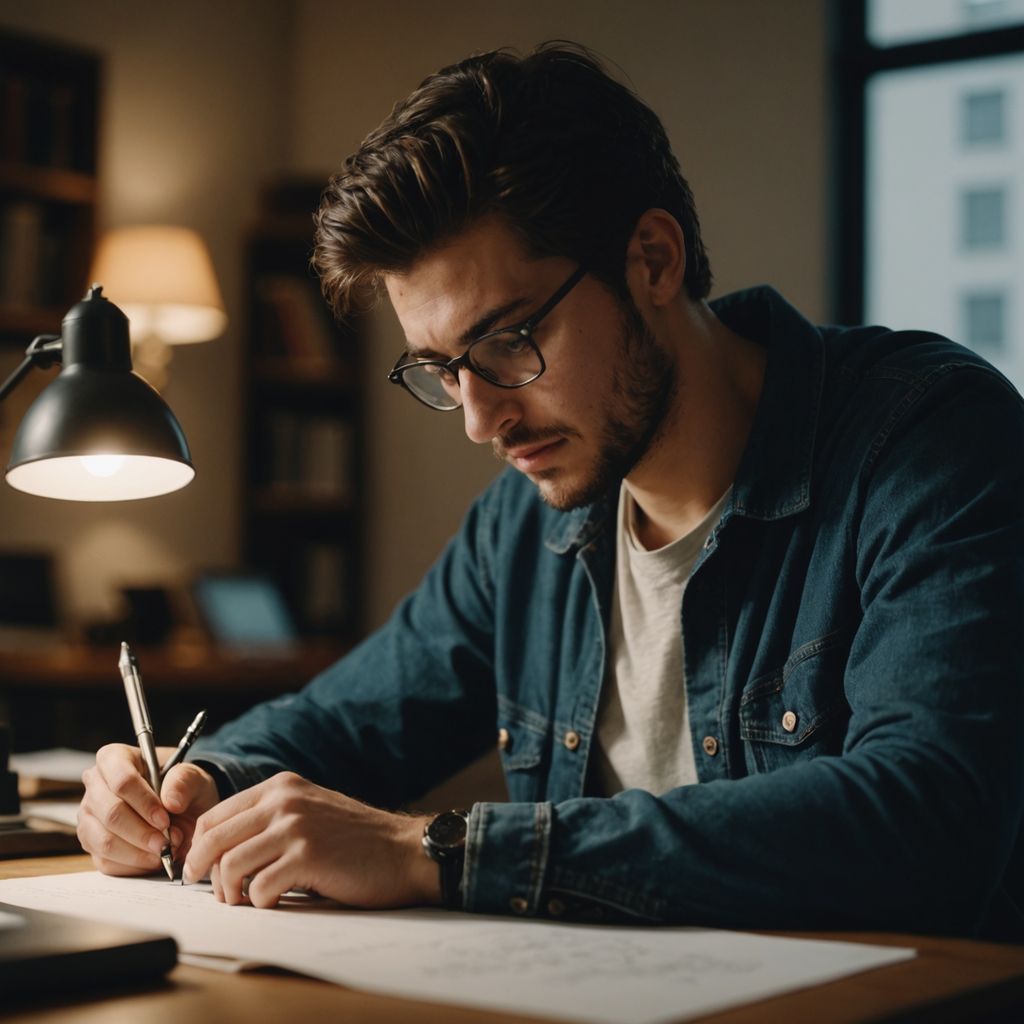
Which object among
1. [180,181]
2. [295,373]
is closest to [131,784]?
[295,373]

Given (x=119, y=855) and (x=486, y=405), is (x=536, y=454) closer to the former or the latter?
(x=486, y=405)

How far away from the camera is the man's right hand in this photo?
1.16m

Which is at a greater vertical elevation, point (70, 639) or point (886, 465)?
point (886, 465)

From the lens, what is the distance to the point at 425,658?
1646 millimetres

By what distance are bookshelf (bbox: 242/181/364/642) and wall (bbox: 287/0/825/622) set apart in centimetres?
15

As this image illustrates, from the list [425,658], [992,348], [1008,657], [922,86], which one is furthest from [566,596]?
[922,86]

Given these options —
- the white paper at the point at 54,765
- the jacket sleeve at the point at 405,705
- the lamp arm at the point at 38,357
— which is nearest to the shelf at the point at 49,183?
the white paper at the point at 54,765

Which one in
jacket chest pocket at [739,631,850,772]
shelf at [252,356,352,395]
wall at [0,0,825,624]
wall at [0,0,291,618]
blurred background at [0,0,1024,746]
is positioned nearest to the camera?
jacket chest pocket at [739,631,850,772]

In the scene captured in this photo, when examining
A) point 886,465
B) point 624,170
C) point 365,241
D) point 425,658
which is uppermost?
point 624,170

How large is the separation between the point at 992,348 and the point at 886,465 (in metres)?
2.70

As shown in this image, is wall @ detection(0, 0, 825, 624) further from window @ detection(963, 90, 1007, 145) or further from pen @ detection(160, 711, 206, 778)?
pen @ detection(160, 711, 206, 778)

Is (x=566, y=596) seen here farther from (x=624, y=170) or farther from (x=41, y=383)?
(x=41, y=383)

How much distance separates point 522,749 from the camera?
155 cm

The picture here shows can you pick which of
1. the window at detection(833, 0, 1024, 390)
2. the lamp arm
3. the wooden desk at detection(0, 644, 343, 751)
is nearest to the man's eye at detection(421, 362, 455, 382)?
the lamp arm
